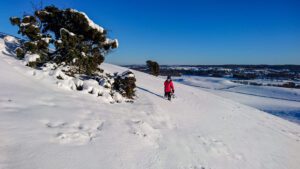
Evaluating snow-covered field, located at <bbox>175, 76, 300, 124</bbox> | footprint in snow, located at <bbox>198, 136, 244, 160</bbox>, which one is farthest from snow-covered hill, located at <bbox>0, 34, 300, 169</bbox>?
snow-covered field, located at <bbox>175, 76, 300, 124</bbox>

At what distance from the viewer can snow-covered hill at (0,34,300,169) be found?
16.2 ft

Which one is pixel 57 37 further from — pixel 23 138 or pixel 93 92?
pixel 23 138

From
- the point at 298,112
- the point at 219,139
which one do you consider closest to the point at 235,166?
the point at 219,139

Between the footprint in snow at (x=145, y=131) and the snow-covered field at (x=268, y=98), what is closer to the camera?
the footprint in snow at (x=145, y=131)

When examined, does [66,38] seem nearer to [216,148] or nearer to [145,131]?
[145,131]

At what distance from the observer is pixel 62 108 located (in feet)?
24.2

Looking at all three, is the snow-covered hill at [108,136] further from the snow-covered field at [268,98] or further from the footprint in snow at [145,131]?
the snow-covered field at [268,98]

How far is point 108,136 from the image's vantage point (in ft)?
20.8

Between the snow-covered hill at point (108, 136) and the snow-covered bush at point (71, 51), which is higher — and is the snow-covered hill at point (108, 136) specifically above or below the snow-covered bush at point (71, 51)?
below

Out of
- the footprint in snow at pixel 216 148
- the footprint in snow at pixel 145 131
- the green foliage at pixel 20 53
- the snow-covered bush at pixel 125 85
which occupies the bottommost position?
the footprint in snow at pixel 216 148

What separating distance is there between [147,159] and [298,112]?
34597 mm

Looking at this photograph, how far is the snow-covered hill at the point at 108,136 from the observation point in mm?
4926

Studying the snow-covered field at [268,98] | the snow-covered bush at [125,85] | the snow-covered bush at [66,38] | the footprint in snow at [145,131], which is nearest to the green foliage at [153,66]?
the snow-covered field at [268,98]

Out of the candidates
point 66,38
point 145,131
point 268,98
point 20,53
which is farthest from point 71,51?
point 268,98
